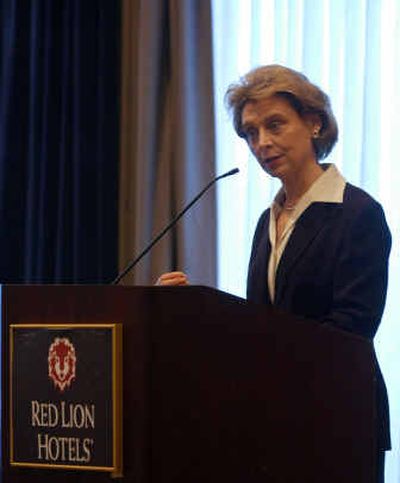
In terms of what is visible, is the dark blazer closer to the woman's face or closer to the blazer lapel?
the blazer lapel

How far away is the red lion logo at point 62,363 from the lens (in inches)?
46.3

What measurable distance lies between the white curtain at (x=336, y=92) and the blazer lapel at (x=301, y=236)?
3.23 ft

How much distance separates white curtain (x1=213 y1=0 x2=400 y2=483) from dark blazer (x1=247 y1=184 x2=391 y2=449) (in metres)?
1.01

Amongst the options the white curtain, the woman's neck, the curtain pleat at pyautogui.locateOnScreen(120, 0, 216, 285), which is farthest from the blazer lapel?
the curtain pleat at pyautogui.locateOnScreen(120, 0, 216, 285)

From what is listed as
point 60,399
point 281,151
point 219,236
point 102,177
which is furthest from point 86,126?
point 60,399

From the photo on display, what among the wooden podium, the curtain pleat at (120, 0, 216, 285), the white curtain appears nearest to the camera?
the wooden podium

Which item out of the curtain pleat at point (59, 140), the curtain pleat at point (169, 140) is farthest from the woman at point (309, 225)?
the curtain pleat at point (59, 140)

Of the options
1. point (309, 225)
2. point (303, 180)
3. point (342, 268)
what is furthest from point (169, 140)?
point (342, 268)

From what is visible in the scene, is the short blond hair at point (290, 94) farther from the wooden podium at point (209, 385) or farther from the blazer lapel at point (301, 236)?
the wooden podium at point (209, 385)

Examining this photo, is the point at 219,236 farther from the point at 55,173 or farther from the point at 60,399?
the point at 60,399

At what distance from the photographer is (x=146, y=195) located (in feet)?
10.1

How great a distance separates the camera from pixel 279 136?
1795 mm

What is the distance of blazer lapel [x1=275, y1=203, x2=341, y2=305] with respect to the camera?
1686 millimetres

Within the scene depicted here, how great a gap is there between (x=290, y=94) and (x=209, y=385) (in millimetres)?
826
